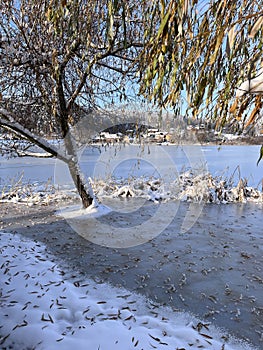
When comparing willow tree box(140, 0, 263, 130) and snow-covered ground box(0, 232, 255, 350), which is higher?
willow tree box(140, 0, 263, 130)

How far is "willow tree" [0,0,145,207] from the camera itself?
347cm

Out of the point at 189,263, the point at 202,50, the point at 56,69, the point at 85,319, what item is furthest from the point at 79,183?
the point at 202,50

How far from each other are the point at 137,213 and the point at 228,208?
1.97 m

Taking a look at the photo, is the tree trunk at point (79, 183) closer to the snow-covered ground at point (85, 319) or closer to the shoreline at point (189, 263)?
the shoreline at point (189, 263)

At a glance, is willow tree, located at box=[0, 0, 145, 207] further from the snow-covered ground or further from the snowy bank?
the snow-covered ground

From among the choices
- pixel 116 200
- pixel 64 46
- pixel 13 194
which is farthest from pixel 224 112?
pixel 13 194

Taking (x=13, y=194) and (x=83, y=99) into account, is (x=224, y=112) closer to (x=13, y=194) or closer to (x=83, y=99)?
(x=83, y=99)

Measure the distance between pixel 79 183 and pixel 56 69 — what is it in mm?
2239

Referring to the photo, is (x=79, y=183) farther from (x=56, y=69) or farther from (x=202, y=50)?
(x=202, y=50)

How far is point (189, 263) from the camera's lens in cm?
301

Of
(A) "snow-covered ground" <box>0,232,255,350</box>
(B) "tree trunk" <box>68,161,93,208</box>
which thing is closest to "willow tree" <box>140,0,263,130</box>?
(A) "snow-covered ground" <box>0,232,255,350</box>

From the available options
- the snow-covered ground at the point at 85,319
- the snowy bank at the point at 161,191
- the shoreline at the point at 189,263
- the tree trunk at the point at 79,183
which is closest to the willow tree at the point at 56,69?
the tree trunk at the point at 79,183

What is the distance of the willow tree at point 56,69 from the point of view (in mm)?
3475

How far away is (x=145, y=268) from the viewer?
2900 mm
